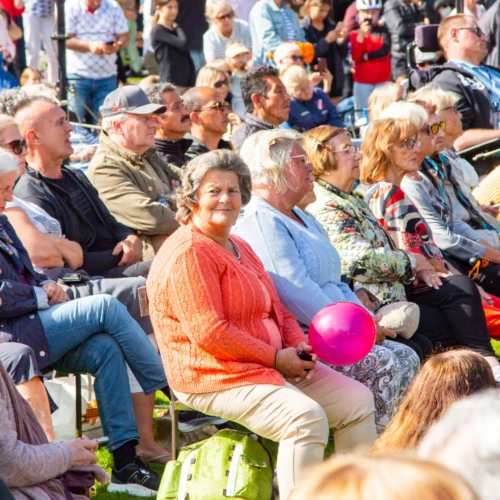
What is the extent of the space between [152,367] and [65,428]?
640 millimetres

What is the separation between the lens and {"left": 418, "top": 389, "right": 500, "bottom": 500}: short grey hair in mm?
1653

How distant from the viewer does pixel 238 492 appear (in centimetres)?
346

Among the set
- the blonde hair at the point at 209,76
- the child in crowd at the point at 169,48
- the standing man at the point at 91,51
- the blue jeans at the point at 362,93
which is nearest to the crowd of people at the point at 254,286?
the blonde hair at the point at 209,76

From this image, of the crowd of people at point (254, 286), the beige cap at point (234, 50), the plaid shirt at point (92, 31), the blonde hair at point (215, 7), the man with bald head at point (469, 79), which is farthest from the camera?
the blonde hair at point (215, 7)

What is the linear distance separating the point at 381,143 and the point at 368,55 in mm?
7272

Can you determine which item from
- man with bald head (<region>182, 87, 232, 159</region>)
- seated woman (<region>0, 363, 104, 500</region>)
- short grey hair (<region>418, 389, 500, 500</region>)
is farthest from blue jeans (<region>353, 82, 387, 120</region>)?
short grey hair (<region>418, 389, 500, 500</region>)

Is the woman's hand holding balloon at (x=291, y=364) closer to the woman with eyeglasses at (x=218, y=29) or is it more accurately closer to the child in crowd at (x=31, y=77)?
the child in crowd at (x=31, y=77)

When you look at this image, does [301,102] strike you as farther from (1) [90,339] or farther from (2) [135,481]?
(2) [135,481]

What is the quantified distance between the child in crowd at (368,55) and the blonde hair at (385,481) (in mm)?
11186

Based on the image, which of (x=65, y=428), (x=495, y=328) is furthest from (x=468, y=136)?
(x=65, y=428)

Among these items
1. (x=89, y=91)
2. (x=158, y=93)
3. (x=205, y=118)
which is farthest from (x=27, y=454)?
(x=89, y=91)

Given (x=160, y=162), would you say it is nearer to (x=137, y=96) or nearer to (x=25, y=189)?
(x=137, y=96)

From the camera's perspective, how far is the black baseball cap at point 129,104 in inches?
221

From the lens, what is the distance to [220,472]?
11.5ft
